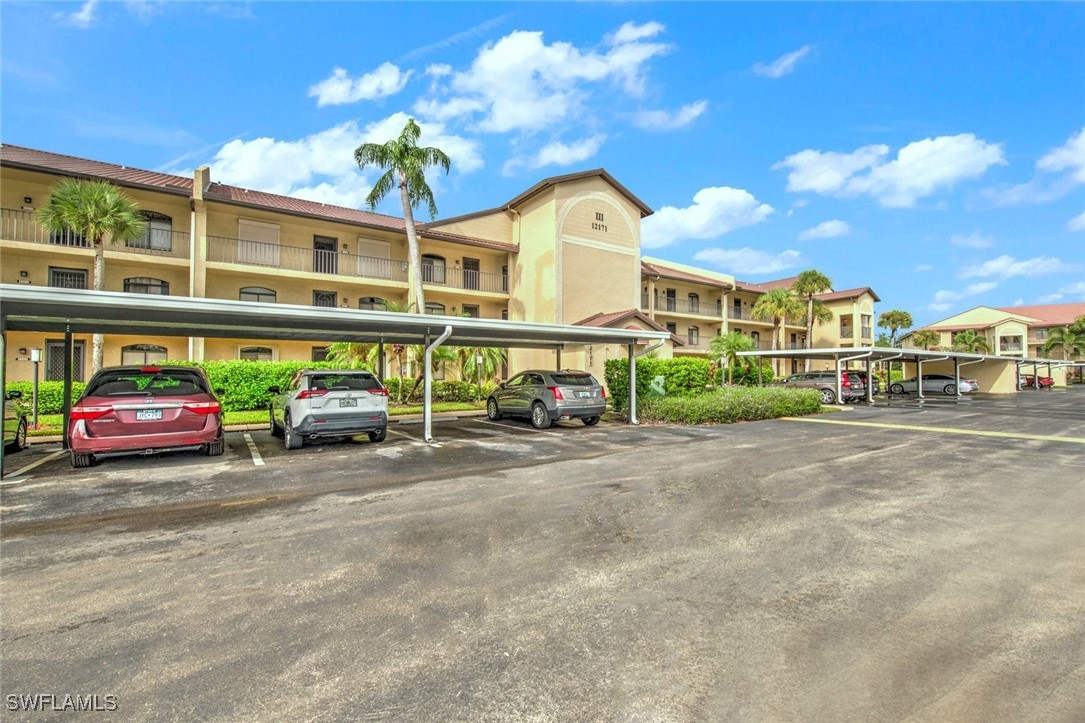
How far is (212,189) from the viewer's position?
72.9 ft

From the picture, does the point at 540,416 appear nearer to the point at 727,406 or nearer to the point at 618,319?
the point at 727,406

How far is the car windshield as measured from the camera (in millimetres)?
8070

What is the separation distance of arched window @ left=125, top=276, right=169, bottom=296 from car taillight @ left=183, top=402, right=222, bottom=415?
1473cm

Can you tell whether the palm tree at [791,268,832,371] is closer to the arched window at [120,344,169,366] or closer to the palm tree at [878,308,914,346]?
the palm tree at [878,308,914,346]

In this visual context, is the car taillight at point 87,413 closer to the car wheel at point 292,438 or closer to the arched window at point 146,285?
the car wheel at point 292,438

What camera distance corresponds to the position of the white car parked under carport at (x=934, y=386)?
1340 inches

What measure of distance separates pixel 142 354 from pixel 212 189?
7.52 metres

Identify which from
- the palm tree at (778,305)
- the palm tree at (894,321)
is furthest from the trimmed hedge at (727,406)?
the palm tree at (894,321)

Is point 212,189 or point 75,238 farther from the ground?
point 212,189

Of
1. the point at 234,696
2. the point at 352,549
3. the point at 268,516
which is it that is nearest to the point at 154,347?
the point at 268,516

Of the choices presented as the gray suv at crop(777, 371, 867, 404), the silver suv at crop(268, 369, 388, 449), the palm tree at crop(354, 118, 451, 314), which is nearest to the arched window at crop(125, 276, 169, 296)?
the palm tree at crop(354, 118, 451, 314)

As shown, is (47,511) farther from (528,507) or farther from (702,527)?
(702,527)

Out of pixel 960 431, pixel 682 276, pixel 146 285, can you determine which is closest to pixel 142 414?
pixel 146 285

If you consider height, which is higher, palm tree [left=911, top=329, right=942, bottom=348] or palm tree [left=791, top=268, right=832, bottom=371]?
palm tree [left=791, top=268, right=832, bottom=371]
